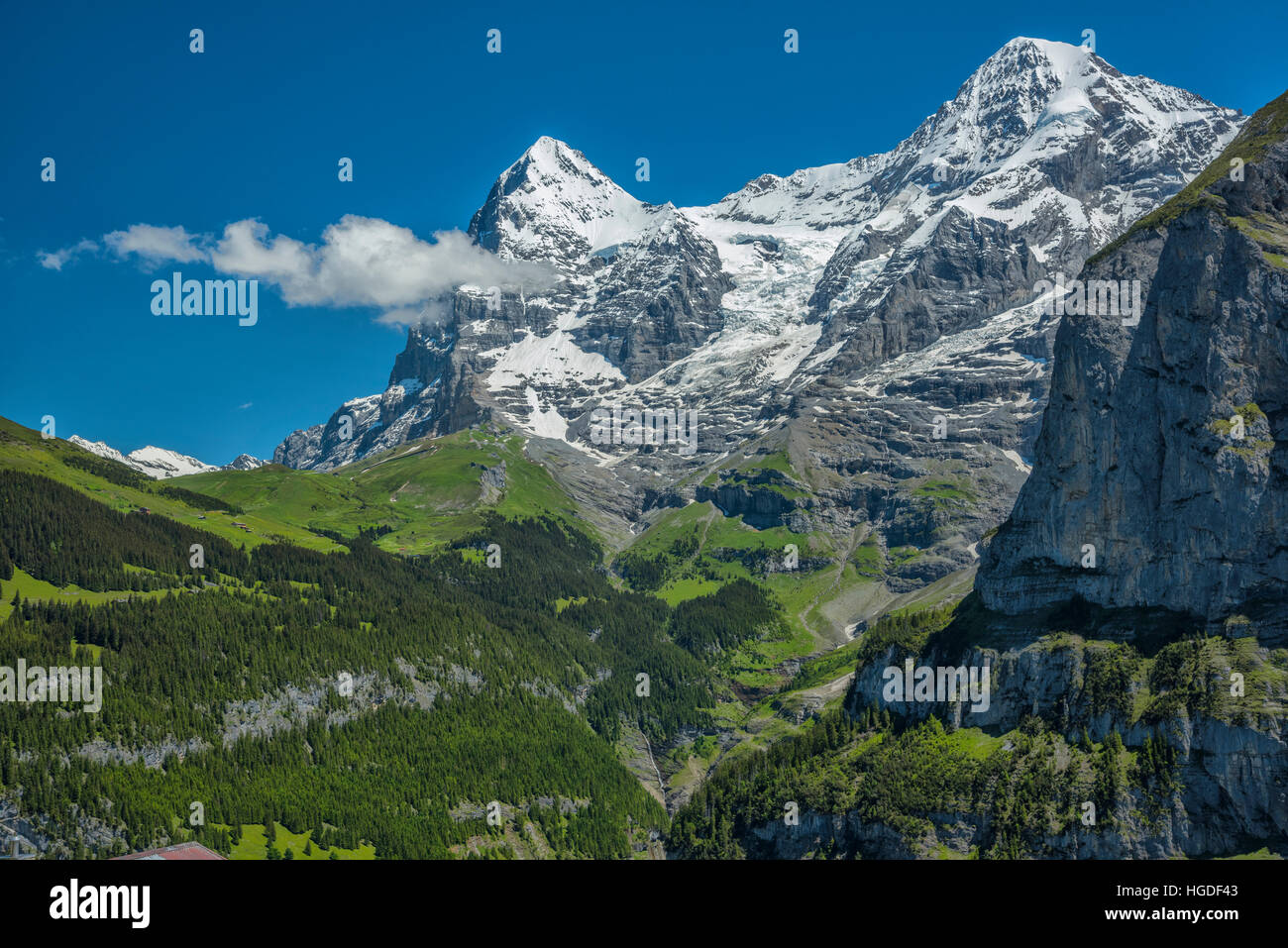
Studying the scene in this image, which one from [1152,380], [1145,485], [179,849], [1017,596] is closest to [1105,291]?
[1152,380]

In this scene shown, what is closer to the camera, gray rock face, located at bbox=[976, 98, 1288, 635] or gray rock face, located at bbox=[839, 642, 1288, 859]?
gray rock face, located at bbox=[839, 642, 1288, 859]

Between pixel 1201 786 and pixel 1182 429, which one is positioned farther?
pixel 1182 429

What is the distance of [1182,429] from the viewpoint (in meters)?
171

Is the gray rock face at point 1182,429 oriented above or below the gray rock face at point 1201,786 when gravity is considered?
above

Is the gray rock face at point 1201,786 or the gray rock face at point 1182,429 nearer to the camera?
the gray rock face at point 1201,786

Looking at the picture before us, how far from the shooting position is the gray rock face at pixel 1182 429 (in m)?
158

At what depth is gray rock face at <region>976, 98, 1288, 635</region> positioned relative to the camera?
15838 cm

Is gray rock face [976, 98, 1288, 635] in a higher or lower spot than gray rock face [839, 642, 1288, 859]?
higher

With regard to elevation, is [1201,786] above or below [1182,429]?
below
